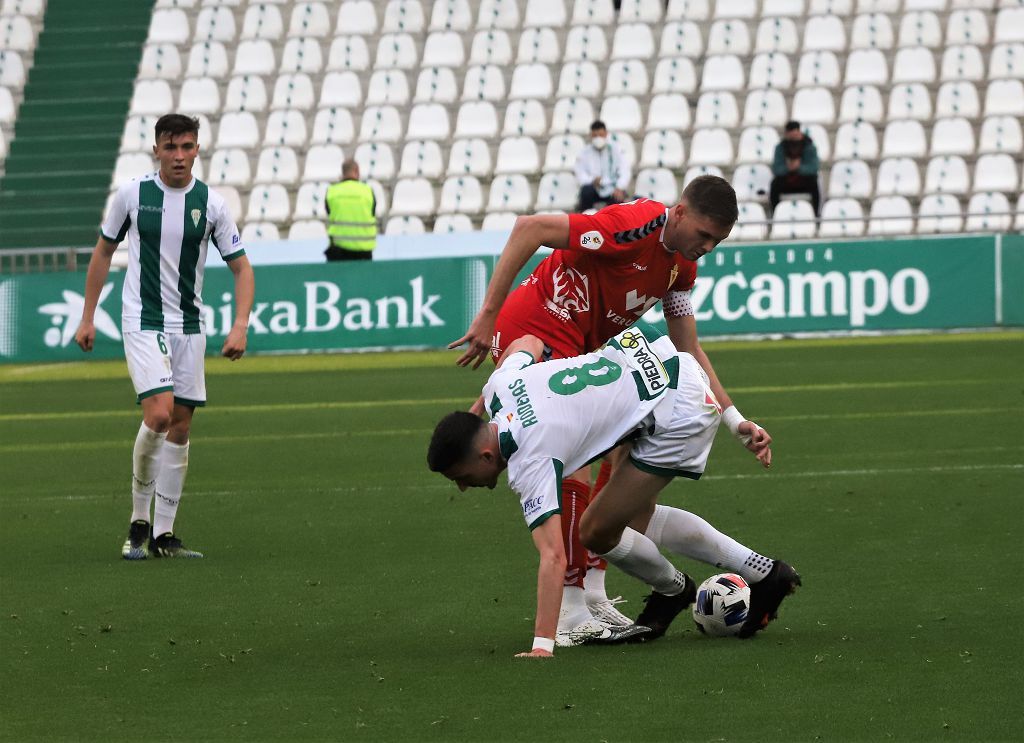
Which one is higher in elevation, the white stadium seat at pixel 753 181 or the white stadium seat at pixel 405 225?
the white stadium seat at pixel 753 181

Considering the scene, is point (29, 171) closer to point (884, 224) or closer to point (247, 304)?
point (884, 224)

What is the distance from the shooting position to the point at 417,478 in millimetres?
11148

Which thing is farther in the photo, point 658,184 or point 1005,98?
point 1005,98

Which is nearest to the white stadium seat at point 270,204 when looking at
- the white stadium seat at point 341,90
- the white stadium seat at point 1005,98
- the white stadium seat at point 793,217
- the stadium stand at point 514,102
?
the stadium stand at point 514,102

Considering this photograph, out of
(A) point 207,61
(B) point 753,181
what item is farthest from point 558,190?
(A) point 207,61

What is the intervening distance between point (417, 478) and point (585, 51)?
17.1 m

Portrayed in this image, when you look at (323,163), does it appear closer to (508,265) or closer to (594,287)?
(594,287)

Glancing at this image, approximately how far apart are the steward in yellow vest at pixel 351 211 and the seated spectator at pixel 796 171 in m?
5.20

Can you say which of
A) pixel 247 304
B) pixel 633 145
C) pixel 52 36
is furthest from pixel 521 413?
Result: pixel 52 36

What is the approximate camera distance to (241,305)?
886 centimetres

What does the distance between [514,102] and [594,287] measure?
1999 cm

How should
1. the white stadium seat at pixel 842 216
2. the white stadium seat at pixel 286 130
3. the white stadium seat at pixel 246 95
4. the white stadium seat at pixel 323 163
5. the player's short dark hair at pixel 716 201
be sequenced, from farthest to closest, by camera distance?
the white stadium seat at pixel 246 95
the white stadium seat at pixel 286 130
the white stadium seat at pixel 323 163
the white stadium seat at pixel 842 216
the player's short dark hair at pixel 716 201

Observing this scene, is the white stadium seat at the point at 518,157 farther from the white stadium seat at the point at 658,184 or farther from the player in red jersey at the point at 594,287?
the player in red jersey at the point at 594,287

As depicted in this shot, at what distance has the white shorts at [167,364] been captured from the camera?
860 cm
